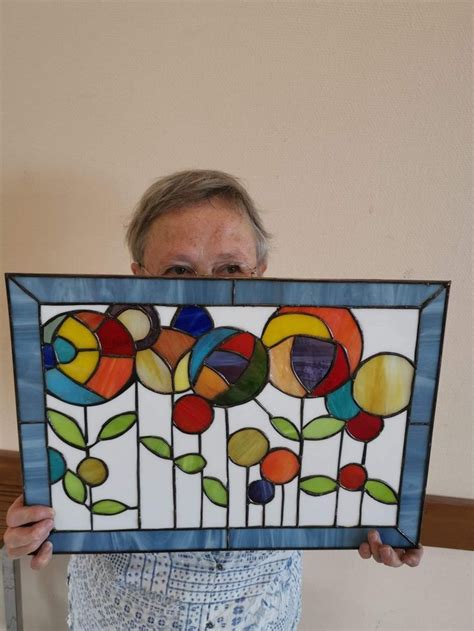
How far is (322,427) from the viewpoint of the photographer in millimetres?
619

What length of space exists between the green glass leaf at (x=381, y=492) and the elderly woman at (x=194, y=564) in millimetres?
252

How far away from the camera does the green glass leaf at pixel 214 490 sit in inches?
24.7

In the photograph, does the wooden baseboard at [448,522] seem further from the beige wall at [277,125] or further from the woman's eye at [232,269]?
the woman's eye at [232,269]

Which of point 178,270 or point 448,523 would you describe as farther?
point 448,523

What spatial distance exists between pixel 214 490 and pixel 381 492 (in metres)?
0.23

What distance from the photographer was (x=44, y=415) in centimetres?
59

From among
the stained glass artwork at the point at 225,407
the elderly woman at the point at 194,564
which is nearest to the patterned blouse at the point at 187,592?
the elderly woman at the point at 194,564

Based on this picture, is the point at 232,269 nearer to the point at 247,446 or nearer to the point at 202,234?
the point at 202,234

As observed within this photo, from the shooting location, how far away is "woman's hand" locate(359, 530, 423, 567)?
63 centimetres

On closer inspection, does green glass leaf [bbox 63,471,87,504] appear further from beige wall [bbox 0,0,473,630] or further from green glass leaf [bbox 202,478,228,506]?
beige wall [bbox 0,0,473,630]

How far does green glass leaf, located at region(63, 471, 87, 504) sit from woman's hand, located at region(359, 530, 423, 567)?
1.27 ft

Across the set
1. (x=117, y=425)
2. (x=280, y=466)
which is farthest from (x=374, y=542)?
(x=117, y=425)

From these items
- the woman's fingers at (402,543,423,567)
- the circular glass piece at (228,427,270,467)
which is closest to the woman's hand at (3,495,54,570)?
the circular glass piece at (228,427,270,467)

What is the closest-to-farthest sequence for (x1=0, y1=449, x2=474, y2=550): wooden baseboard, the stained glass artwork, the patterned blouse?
the stained glass artwork < the patterned blouse < (x1=0, y1=449, x2=474, y2=550): wooden baseboard
